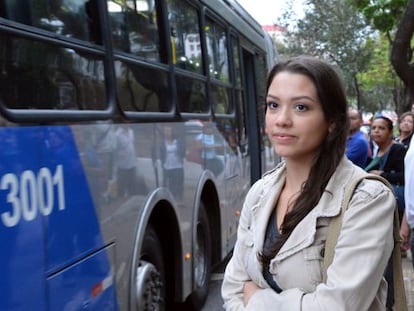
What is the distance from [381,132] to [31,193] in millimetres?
3781

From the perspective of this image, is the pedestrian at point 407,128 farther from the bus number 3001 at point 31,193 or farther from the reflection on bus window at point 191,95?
the bus number 3001 at point 31,193

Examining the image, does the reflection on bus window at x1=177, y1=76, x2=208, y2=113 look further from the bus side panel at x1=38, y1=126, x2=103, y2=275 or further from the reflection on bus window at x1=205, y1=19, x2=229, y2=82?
the bus side panel at x1=38, y1=126, x2=103, y2=275

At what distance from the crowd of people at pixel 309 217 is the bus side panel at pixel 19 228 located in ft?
2.75

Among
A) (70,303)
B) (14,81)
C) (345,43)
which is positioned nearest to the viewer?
(14,81)

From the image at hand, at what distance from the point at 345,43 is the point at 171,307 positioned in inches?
1135

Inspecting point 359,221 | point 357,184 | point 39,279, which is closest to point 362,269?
point 359,221

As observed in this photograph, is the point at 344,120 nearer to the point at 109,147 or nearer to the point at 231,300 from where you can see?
the point at 231,300

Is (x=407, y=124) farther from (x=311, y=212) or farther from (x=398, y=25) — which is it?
(x=398, y=25)

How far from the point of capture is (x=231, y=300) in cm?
197

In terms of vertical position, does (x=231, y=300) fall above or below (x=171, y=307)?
above

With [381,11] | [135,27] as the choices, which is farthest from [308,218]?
[381,11]

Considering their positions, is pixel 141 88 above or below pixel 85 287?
above

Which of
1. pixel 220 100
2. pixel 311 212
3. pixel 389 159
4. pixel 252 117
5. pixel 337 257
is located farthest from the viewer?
pixel 252 117

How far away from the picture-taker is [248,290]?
192 cm
